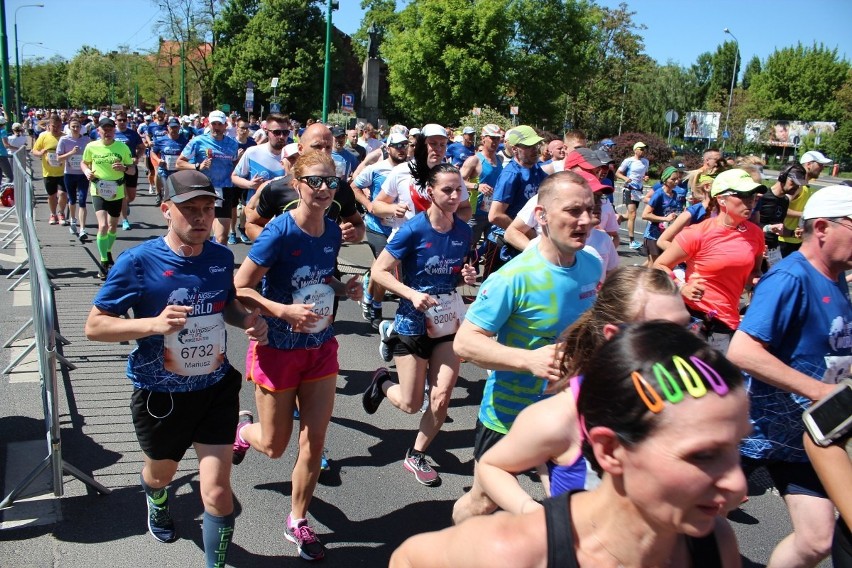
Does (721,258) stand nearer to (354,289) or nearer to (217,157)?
(354,289)

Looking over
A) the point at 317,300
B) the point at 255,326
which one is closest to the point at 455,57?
the point at 317,300

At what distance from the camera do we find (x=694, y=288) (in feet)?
16.5

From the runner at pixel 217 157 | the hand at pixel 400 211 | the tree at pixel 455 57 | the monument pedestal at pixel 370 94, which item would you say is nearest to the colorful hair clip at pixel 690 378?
the hand at pixel 400 211

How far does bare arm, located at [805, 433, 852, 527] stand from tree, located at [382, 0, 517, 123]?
40295 mm

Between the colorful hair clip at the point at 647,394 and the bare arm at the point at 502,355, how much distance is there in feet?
3.89

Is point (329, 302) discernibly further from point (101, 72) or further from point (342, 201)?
point (101, 72)

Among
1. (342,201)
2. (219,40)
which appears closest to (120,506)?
(342,201)

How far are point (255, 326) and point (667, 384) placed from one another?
2.46m

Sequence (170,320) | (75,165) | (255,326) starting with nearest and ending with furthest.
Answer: (170,320), (255,326), (75,165)

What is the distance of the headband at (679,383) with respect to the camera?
1446 millimetres

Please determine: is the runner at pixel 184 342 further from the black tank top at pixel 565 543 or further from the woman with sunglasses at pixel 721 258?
the woman with sunglasses at pixel 721 258

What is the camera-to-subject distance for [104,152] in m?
10.6

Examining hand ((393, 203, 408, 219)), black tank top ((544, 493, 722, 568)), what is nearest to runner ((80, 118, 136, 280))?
hand ((393, 203, 408, 219))

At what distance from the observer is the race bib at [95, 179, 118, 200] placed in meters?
10.0
